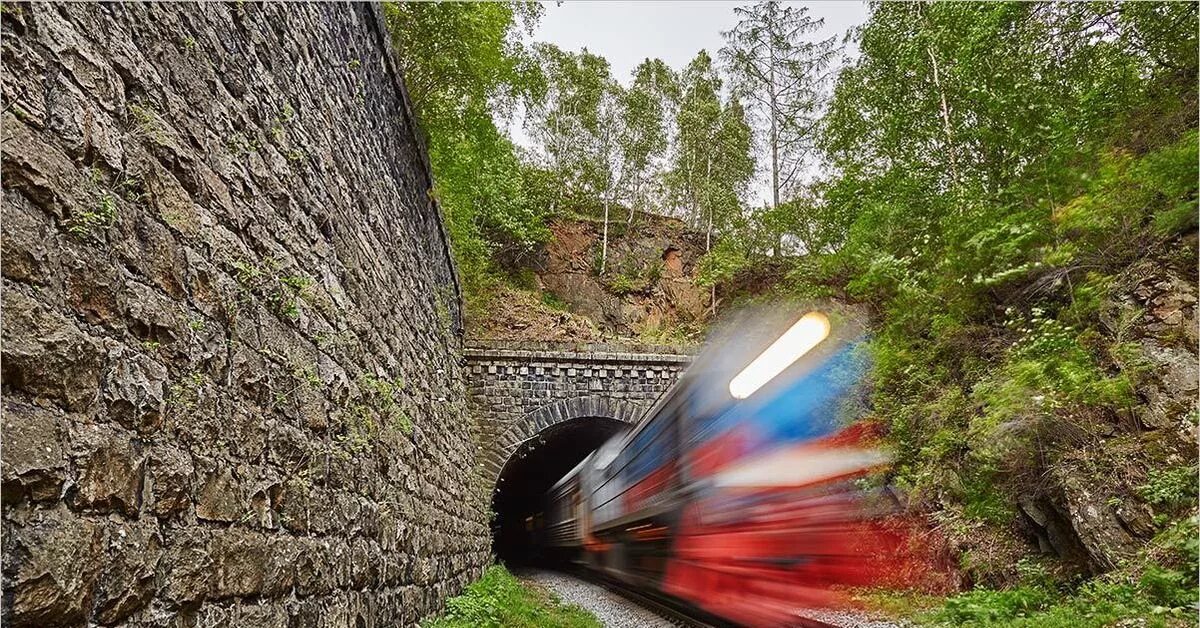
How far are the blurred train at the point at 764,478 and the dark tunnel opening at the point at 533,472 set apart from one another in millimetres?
7817

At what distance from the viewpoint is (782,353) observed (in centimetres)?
428

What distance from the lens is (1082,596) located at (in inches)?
235

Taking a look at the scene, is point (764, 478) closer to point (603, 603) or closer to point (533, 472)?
point (603, 603)

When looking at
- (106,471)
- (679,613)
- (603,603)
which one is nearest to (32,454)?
(106,471)

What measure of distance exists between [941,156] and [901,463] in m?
6.69

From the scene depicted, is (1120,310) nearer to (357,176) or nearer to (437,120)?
(357,176)

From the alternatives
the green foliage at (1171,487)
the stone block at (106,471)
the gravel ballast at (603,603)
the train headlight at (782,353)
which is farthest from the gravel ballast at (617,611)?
the stone block at (106,471)

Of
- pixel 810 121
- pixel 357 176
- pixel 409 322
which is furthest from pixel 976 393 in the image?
pixel 810 121

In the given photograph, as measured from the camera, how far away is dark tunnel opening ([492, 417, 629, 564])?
540 inches

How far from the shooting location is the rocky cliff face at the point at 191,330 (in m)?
1.58

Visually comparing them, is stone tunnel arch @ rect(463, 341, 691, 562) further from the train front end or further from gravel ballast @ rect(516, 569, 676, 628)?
the train front end

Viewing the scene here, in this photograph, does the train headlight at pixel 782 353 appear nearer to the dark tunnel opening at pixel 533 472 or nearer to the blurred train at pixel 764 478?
the blurred train at pixel 764 478

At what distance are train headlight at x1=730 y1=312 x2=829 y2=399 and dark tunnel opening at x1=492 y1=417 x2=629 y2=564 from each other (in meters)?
8.63

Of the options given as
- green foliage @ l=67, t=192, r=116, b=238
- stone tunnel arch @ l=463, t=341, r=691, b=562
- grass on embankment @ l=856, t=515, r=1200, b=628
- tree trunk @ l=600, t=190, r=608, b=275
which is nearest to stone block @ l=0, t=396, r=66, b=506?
green foliage @ l=67, t=192, r=116, b=238
